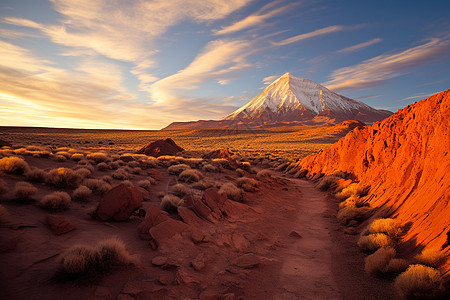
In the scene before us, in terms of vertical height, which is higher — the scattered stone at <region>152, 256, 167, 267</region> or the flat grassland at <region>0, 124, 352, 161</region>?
the flat grassland at <region>0, 124, 352, 161</region>

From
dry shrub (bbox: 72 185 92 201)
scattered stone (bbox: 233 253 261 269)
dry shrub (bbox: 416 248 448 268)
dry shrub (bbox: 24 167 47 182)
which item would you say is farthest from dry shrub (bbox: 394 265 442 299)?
dry shrub (bbox: 24 167 47 182)

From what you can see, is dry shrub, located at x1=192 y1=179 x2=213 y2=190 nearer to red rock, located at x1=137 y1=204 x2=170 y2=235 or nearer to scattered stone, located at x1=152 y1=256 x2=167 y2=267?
red rock, located at x1=137 y1=204 x2=170 y2=235

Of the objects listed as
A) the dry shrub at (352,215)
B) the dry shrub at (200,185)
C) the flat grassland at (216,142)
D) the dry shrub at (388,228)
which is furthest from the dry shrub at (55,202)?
the flat grassland at (216,142)

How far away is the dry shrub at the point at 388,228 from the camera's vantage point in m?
7.03

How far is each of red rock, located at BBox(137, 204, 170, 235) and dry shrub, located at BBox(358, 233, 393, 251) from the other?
687cm

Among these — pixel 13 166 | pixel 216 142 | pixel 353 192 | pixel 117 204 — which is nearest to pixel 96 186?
pixel 117 204

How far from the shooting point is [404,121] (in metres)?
11.9

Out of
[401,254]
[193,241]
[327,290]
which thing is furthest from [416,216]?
[193,241]

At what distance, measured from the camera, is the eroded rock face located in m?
6.45

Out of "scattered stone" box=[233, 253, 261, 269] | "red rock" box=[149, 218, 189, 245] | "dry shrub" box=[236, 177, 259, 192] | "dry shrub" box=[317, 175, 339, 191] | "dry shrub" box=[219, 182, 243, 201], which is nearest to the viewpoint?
"scattered stone" box=[233, 253, 261, 269]

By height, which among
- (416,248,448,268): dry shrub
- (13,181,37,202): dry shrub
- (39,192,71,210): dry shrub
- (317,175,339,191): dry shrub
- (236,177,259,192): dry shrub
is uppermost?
(13,181,37,202): dry shrub

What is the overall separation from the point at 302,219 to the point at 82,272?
9.71m

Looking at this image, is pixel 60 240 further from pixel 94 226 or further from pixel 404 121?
pixel 404 121

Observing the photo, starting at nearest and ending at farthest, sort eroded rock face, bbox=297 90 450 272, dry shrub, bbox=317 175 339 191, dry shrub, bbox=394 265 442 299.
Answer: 1. dry shrub, bbox=394 265 442 299
2. eroded rock face, bbox=297 90 450 272
3. dry shrub, bbox=317 175 339 191
